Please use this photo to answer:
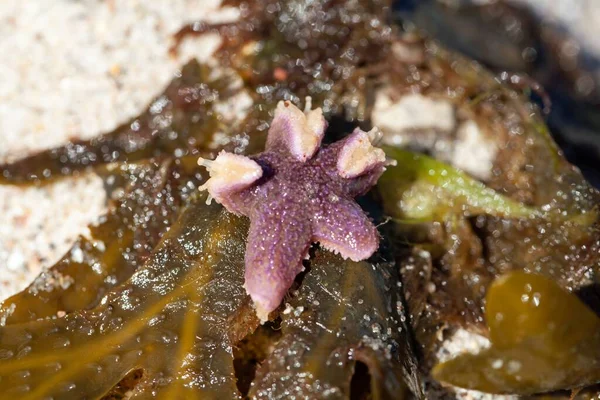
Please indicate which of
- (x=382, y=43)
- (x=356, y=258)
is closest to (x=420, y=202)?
(x=356, y=258)

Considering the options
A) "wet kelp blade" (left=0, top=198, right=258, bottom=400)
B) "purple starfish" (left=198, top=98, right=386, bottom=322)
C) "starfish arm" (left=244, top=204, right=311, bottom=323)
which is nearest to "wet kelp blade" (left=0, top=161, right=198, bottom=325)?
"wet kelp blade" (left=0, top=198, right=258, bottom=400)

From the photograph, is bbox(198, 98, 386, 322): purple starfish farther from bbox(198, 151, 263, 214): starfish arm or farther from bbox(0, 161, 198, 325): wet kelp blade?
bbox(0, 161, 198, 325): wet kelp blade

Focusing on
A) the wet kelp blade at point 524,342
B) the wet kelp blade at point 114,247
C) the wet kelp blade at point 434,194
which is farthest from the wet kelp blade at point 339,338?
the wet kelp blade at point 114,247

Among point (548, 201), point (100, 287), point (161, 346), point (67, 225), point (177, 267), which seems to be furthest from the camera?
point (67, 225)

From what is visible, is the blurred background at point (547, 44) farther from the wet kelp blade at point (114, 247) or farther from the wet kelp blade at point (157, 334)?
the wet kelp blade at point (157, 334)

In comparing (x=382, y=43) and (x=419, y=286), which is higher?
(x=382, y=43)

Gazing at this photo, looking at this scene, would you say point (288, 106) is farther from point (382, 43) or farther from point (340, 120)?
point (382, 43)
